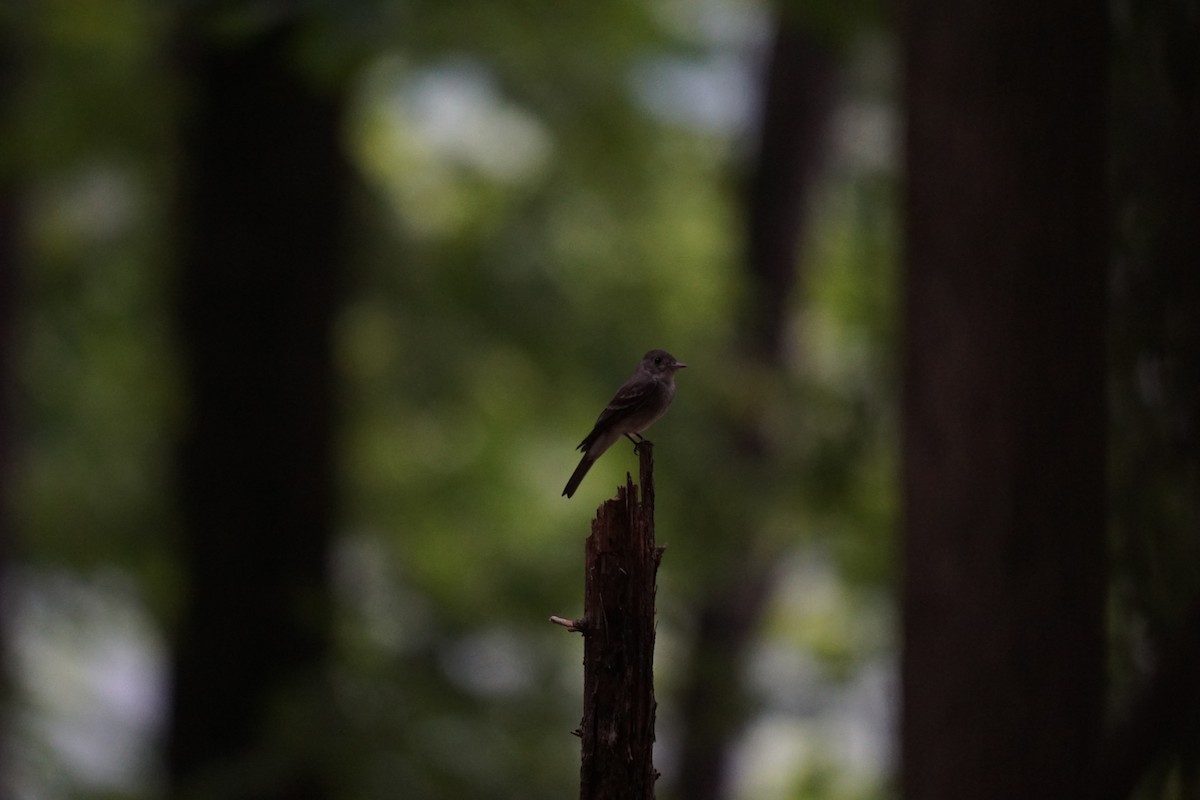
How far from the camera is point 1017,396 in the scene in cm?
384

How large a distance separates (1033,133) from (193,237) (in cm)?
681

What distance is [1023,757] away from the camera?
3787mm

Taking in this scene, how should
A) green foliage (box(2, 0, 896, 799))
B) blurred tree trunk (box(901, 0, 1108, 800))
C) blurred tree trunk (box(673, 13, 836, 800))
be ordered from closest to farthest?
blurred tree trunk (box(901, 0, 1108, 800)) < green foliage (box(2, 0, 896, 799)) < blurred tree trunk (box(673, 13, 836, 800))

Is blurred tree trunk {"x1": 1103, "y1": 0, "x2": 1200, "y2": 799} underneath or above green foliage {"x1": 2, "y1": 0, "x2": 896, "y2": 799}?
underneath

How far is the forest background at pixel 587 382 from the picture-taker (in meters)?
3.87

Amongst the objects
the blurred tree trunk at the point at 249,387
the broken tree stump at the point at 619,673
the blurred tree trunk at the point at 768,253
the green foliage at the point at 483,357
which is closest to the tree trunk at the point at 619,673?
the broken tree stump at the point at 619,673

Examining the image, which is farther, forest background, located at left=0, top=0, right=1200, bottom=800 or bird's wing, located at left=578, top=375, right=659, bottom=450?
bird's wing, located at left=578, top=375, right=659, bottom=450

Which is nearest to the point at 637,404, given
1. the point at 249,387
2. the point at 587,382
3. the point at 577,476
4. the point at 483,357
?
the point at 577,476

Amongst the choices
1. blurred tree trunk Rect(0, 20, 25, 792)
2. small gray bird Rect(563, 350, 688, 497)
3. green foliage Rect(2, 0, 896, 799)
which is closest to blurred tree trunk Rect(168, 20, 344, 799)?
green foliage Rect(2, 0, 896, 799)

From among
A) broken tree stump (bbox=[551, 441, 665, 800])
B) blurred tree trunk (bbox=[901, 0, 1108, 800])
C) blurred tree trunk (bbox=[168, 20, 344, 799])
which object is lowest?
broken tree stump (bbox=[551, 441, 665, 800])

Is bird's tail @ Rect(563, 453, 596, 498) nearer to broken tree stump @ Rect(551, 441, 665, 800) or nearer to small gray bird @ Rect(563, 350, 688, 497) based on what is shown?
small gray bird @ Rect(563, 350, 688, 497)

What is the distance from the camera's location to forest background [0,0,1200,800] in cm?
387

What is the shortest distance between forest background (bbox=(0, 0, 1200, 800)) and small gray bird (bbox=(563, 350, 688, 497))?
0.91 meters

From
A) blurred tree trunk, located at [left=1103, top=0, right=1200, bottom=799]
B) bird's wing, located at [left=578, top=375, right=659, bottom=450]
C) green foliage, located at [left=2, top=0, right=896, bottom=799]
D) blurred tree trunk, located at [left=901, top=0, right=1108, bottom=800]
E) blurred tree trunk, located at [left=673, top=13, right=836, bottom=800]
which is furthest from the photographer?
blurred tree trunk, located at [left=673, top=13, right=836, bottom=800]
